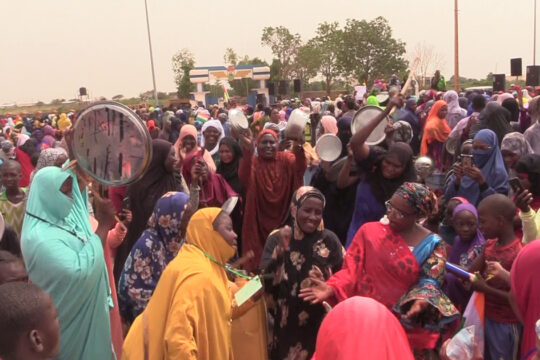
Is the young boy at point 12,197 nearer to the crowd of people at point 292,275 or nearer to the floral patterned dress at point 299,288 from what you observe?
the crowd of people at point 292,275

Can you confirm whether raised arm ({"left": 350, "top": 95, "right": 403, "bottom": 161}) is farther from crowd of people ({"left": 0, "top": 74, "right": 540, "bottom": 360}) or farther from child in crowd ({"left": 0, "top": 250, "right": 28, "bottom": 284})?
child in crowd ({"left": 0, "top": 250, "right": 28, "bottom": 284})

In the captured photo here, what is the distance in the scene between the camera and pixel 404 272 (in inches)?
123

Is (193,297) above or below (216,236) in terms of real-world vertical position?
below

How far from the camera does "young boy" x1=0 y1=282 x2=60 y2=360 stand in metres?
2.19

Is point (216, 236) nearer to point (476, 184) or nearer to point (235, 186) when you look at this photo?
point (476, 184)

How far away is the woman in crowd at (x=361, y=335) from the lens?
76.0 inches

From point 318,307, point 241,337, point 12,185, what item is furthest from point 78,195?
point 12,185

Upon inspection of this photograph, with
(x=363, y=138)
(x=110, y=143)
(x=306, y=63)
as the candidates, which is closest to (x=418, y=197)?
(x=363, y=138)

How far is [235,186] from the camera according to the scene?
6.41 m

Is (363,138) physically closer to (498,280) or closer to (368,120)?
(368,120)

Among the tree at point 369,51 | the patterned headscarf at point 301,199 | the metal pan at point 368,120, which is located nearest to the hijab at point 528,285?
the patterned headscarf at point 301,199

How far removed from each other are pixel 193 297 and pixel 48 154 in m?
3.28

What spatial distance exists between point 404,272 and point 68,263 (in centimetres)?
188

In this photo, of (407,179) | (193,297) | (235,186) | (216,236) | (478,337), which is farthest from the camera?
(235,186)
